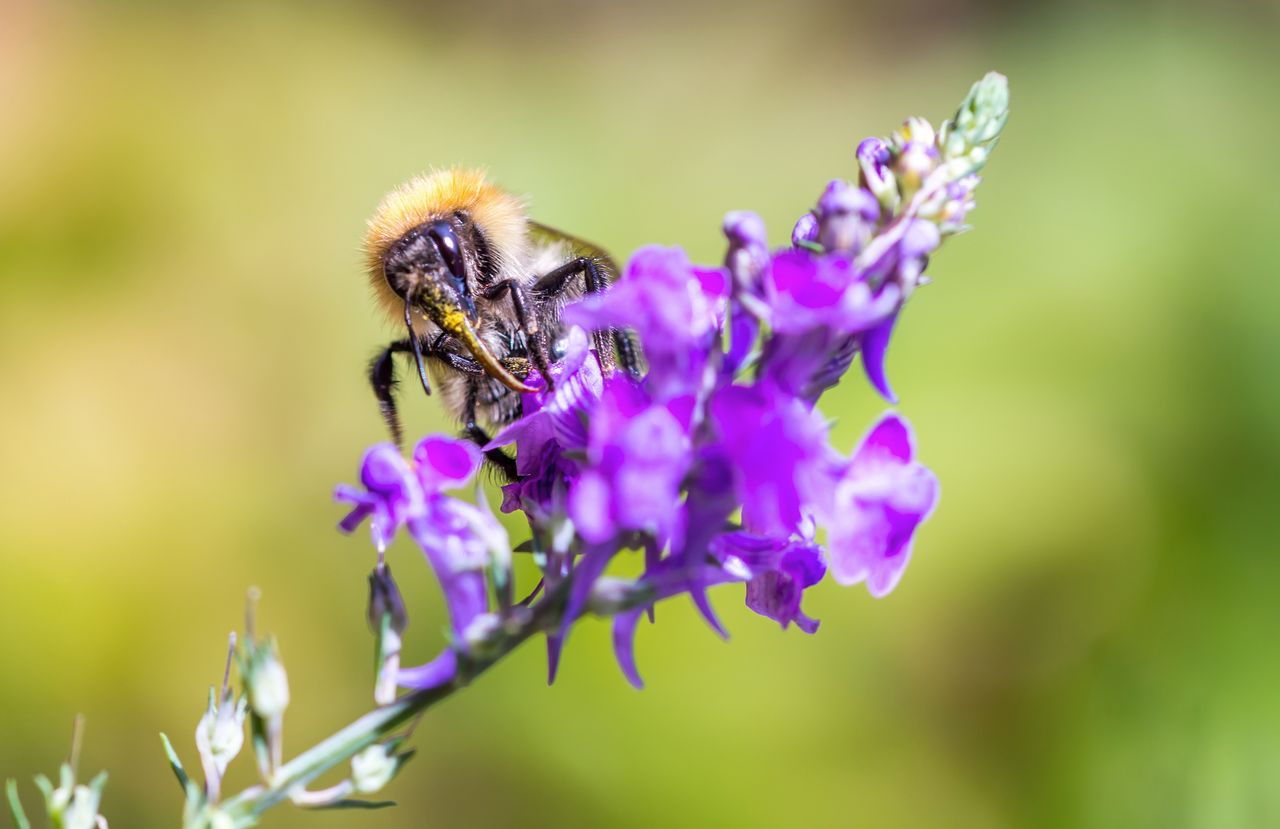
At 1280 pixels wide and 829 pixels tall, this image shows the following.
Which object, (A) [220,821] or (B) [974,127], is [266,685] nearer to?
(A) [220,821]

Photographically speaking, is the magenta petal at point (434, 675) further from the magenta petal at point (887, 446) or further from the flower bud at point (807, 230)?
the flower bud at point (807, 230)

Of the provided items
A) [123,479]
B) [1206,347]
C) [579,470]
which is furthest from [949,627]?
[123,479]

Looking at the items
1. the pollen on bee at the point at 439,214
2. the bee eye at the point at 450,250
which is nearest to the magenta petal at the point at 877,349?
the bee eye at the point at 450,250

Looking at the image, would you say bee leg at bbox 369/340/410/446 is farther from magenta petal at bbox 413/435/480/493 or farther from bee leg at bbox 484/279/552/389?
magenta petal at bbox 413/435/480/493

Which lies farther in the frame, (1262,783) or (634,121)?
(634,121)

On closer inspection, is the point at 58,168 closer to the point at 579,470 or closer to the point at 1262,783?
the point at 579,470

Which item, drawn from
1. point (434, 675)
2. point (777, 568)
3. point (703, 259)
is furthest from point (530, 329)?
point (703, 259)

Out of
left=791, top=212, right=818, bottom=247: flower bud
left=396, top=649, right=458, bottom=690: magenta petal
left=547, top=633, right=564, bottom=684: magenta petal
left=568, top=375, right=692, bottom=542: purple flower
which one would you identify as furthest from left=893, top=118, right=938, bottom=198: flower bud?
left=396, top=649, right=458, bottom=690: magenta petal
